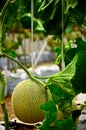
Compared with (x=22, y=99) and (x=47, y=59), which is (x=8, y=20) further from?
(x=47, y=59)

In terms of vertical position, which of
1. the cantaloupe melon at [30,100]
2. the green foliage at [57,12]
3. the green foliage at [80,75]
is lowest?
the cantaloupe melon at [30,100]

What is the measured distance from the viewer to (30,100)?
1204 mm

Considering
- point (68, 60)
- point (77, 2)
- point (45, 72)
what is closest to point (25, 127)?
point (68, 60)

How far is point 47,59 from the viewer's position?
10.9 meters

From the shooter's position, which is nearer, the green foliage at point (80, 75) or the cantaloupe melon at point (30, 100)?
the green foliage at point (80, 75)

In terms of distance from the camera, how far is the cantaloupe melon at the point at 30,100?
119cm

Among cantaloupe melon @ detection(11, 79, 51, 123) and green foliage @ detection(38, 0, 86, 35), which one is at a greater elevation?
green foliage @ detection(38, 0, 86, 35)

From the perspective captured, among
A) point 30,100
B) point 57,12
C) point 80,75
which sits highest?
point 57,12

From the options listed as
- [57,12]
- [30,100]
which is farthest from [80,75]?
[57,12]

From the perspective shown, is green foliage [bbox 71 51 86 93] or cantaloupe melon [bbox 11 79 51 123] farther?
cantaloupe melon [bbox 11 79 51 123]

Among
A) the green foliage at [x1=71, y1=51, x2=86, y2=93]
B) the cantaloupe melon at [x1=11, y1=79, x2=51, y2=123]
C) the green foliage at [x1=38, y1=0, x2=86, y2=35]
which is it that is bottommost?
the cantaloupe melon at [x1=11, y1=79, x2=51, y2=123]

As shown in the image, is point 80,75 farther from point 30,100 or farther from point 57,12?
point 57,12

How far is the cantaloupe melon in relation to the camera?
3.91 ft

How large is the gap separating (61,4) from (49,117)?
1.67 feet
